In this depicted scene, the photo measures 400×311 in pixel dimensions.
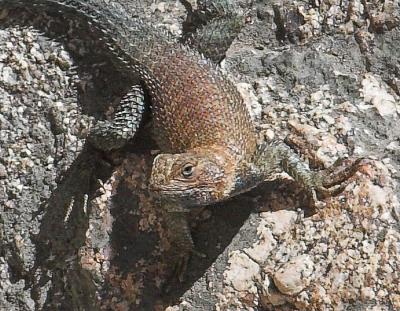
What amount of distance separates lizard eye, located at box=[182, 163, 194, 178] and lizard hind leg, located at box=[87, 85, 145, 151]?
666mm

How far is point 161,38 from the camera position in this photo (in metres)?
4.15

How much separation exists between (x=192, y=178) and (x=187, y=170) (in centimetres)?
5

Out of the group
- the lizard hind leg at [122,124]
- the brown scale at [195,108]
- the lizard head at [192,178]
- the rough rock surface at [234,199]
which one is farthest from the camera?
the lizard hind leg at [122,124]

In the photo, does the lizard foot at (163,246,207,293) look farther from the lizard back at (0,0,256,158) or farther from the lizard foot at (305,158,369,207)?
the lizard foot at (305,158,369,207)

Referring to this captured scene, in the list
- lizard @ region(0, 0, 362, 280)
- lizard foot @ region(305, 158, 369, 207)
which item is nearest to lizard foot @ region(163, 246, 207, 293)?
lizard @ region(0, 0, 362, 280)

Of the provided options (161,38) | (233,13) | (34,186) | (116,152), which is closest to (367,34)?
(233,13)

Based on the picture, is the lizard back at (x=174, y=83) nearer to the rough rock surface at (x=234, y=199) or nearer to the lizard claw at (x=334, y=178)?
the rough rock surface at (x=234, y=199)

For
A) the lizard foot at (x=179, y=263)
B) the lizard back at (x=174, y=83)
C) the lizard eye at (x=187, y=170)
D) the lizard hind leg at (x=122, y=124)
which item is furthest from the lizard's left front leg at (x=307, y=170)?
the lizard hind leg at (x=122, y=124)

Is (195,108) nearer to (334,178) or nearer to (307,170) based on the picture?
(307,170)

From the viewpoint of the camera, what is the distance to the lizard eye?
345 cm

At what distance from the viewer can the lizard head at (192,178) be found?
3443 mm

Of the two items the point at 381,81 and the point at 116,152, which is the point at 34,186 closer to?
the point at 116,152

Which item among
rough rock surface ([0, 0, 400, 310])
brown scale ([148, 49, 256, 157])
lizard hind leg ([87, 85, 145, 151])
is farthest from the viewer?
lizard hind leg ([87, 85, 145, 151])

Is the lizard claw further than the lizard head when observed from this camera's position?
Yes
